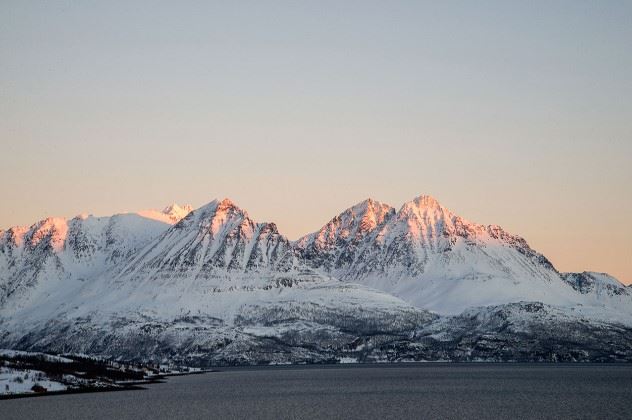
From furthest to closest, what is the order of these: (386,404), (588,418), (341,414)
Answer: (386,404) → (341,414) → (588,418)

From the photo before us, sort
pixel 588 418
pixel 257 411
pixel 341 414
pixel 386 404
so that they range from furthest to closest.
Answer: pixel 386 404 → pixel 257 411 → pixel 341 414 → pixel 588 418

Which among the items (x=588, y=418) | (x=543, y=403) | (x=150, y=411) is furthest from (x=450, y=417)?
(x=150, y=411)

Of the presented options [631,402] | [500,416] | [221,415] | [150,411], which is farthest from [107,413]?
[631,402]

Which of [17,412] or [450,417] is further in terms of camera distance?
[17,412]

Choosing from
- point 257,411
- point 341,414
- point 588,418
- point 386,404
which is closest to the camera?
point 588,418

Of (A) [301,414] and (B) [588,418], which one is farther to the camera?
(A) [301,414]

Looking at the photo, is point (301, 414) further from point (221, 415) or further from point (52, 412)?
point (52, 412)

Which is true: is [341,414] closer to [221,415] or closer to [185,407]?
[221,415]

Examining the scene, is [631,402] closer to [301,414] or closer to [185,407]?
[301,414]
